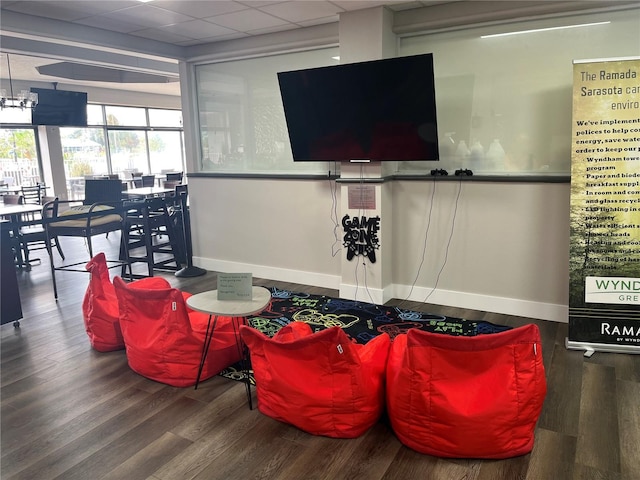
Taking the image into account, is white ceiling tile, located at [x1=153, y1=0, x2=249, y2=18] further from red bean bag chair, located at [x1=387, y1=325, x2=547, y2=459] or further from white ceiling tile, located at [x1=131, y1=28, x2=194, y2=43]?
red bean bag chair, located at [x1=387, y1=325, x2=547, y2=459]

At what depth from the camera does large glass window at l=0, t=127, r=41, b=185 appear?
29.4ft

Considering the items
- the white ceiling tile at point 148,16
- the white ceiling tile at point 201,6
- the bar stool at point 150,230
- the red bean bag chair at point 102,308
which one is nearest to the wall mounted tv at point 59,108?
the bar stool at point 150,230

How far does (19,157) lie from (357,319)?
8.48m

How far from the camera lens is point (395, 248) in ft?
14.5

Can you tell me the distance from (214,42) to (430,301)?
357cm

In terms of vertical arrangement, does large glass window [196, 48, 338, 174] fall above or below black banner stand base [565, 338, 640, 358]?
above

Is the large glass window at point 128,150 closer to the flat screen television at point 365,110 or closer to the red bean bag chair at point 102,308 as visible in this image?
the flat screen television at point 365,110

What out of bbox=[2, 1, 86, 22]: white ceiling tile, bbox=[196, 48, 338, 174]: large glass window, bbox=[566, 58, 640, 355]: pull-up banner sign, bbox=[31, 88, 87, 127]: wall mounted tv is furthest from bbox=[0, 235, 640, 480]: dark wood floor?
bbox=[31, 88, 87, 127]: wall mounted tv

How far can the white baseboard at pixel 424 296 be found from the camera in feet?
12.6

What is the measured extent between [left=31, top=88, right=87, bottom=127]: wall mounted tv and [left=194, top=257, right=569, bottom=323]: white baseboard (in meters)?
3.92

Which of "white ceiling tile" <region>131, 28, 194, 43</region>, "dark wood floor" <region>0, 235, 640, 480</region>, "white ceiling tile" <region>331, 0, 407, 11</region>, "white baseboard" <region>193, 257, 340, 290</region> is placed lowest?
"dark wood floor" <region>0, 235, 640, 480</region>

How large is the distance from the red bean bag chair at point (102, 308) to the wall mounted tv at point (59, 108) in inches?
181

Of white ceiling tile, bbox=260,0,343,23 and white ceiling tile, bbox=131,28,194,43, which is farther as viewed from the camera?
white ceiling tile, bbox=131,28,194,43

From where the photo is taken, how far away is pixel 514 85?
3771 millimetres
